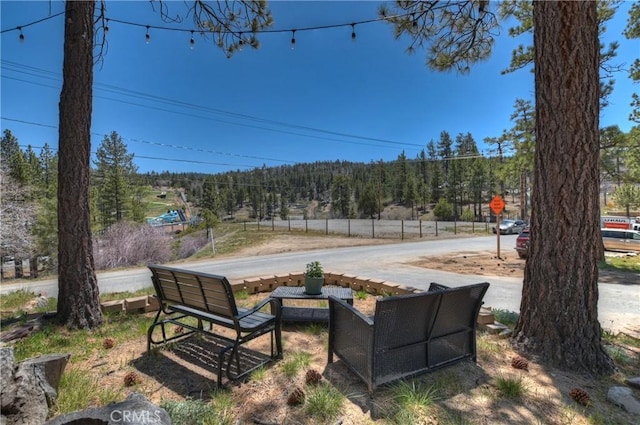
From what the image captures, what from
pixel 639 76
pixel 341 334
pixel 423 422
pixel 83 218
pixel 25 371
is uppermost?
pixel 639 76

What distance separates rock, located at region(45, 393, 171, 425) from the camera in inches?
53.2

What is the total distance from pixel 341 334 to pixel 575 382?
1741 millimetres

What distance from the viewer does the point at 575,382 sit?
2.45 meters

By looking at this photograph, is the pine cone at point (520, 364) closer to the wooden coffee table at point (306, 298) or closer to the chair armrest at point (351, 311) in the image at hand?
the chair armrest at point (351, 311)

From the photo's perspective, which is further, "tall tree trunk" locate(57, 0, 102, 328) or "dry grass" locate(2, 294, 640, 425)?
"tall tree trunk" locate(57, 0, 102, 328)

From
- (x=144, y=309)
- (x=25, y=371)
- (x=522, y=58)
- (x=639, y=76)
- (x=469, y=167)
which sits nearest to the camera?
(x=25, y=371)

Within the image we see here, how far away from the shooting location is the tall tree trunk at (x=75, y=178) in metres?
3.63

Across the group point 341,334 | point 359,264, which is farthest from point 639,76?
point 341,334

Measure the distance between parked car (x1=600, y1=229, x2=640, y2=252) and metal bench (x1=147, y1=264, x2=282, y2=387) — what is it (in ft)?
59.9

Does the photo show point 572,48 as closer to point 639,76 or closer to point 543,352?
point 543,352

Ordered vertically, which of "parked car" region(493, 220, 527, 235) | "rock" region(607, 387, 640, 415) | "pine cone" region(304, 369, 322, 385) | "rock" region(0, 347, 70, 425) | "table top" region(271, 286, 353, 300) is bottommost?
"parked car" region(493, 220, 527, 235)

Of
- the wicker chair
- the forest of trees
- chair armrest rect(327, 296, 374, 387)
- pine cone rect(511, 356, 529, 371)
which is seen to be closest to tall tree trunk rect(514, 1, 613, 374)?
pine cone rect(511, 356, 529, 371)

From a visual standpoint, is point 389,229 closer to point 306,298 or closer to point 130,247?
point 130,247

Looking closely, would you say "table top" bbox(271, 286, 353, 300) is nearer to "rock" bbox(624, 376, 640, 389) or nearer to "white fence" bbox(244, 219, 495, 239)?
Result: "rock" bbox(624, 376, 640, 389)
